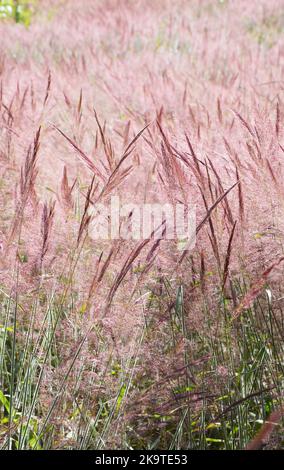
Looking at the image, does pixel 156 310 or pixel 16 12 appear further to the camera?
pixel 16 12

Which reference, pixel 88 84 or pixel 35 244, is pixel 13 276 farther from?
pixel 88 84

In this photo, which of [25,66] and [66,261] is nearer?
[66,261]

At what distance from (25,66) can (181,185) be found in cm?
406

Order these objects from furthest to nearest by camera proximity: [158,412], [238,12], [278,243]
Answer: [238,12] < [278,243] < [158,412]

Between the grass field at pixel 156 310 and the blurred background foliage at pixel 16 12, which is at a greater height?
the blurred background foliage at pixel 16 12

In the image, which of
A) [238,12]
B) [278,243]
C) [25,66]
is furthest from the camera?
[238,12]

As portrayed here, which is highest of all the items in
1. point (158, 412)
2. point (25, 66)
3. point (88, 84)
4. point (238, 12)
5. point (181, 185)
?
point (238, 12)

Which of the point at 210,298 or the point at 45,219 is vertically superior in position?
the point at 45,219

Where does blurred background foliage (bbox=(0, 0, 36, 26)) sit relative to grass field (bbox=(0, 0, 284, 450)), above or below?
above

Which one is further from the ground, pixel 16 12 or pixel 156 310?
pixel 16 12

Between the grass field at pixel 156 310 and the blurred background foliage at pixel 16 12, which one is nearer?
the grass field at pixel 156 310

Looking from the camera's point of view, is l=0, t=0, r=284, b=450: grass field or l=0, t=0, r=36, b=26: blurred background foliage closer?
l=0, t=0, r=284, b=450: grass field

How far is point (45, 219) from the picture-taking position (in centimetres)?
178

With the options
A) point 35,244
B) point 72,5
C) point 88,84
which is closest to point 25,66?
point 88,84
